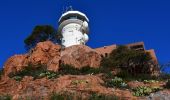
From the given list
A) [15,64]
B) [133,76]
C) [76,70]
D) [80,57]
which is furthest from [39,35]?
[133,76]

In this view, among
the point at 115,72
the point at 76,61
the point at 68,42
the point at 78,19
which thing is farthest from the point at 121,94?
the point at 78,19

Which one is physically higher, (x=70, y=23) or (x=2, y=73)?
(x=70, y=23)

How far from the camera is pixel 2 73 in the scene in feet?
142

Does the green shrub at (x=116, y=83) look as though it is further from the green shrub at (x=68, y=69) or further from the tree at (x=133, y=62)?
the tree at (x=133, y=62)

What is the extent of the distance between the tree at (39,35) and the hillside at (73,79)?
5989 millimetres

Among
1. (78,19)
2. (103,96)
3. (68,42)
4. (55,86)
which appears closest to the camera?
(103,96)

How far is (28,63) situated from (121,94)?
17604 mm

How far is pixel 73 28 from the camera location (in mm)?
55312

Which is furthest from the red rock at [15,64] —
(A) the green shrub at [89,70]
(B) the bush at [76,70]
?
(A) the green shrub at [89,70]

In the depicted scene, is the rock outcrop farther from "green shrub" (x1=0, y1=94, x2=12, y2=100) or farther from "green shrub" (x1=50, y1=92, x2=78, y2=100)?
"green shrub" (x1=50, y1=92, x2=78, y2=100)

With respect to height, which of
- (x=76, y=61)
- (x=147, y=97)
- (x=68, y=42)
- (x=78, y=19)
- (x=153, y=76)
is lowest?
(x=147, y=97)

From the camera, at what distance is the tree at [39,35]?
168 feet

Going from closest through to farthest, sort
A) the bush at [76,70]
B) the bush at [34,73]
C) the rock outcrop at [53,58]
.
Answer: the bush at [34,73] → the bush at [76,70] → the rock outcrop at [53,58]

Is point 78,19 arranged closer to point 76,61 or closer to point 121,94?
point 76,61
